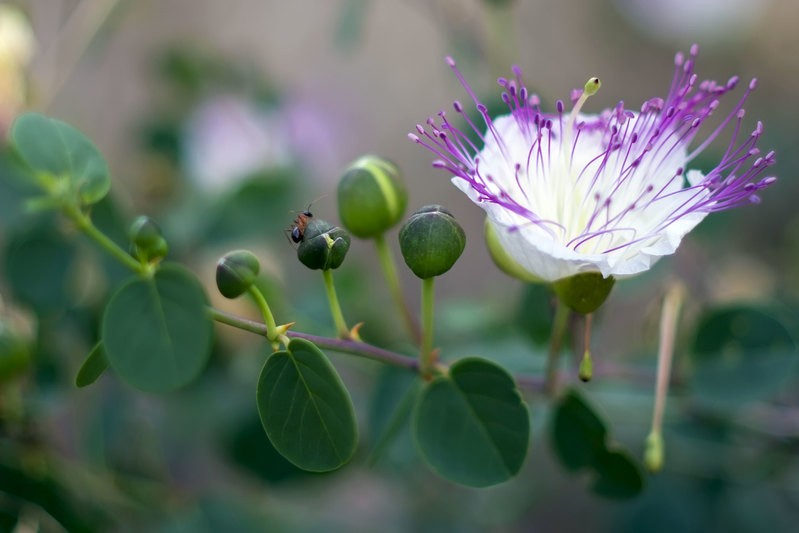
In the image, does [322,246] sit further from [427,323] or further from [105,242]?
[105,242]

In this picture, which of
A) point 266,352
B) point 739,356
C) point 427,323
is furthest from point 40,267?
point 739,356

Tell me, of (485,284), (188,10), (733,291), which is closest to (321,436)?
(733,291)

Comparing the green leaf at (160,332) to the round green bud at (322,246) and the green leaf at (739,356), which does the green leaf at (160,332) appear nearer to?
the round green bud at (322,246)

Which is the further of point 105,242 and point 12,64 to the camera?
point 12,64

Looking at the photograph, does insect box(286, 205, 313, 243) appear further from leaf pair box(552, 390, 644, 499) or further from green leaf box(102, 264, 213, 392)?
leaf pair box(552, 390, 644, 499)

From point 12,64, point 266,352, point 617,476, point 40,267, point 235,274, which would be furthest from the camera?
point 12,64

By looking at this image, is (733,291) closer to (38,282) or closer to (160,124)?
(160,124)

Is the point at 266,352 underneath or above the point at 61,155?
underneath
